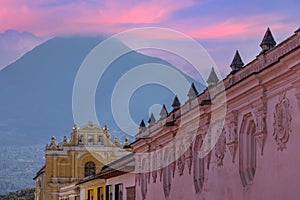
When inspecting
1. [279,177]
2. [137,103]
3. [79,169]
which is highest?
[137,103]

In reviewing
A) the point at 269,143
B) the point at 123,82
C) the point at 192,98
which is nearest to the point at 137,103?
the point at 123,82

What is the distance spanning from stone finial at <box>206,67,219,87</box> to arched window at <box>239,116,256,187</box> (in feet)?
10.8

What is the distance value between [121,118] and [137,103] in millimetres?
62006

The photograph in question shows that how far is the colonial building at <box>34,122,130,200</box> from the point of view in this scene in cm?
6694

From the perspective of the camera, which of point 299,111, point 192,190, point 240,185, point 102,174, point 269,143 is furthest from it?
point 102,174

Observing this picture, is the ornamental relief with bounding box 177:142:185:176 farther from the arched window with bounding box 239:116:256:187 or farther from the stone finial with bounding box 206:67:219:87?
the arched window with bounding box 239:116:256:187

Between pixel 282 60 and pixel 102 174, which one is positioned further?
pixel 102 174

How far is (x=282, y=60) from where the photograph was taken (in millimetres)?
13648

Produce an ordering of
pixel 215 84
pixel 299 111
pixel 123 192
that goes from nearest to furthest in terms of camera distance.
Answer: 1. pixel 299 111
2. pixel 215 84
3. pixel 123 192

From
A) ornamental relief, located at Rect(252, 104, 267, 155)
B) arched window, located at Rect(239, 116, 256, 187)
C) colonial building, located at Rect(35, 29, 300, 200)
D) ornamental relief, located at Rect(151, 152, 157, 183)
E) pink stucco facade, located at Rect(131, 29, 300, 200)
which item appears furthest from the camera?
ornamental relief, located at Rect(151, 152, 157, 183)

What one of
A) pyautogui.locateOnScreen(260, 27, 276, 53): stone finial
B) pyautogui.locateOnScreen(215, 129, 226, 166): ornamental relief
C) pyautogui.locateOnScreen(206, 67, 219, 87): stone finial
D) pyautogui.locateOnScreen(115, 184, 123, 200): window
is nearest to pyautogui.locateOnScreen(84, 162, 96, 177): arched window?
pyautogui.locateOnScreen(115, 184, 123, 200): window

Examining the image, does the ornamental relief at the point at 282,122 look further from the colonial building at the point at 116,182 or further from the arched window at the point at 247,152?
the colonial building at the point at 116,182

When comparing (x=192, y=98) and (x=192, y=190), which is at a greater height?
(x=192, y=98)

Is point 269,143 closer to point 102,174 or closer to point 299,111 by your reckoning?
point 299,111
